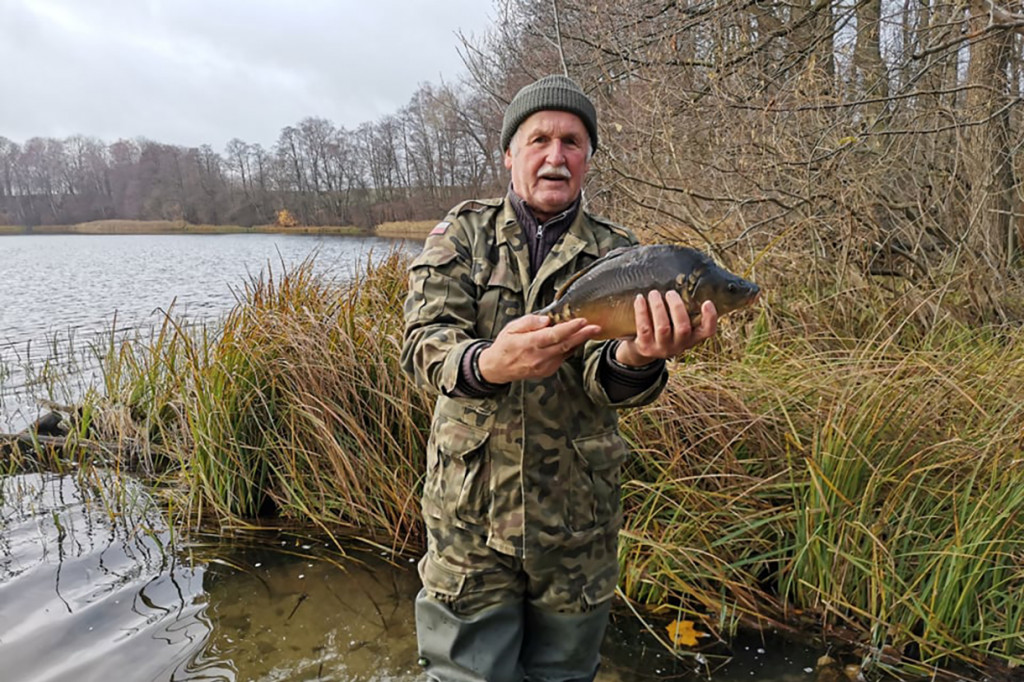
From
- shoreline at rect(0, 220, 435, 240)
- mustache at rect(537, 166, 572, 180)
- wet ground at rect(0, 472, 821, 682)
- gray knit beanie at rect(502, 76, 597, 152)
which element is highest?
shoreline at rect(0, 220, 435, 240)

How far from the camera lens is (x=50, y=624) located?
363cm

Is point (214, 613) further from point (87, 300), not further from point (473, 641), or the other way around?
point (87, 300)

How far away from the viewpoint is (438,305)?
1.88 m

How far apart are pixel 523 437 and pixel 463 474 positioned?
0.69 feet

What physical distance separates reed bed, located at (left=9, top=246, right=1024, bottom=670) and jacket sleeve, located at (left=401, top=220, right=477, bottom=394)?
1839 mm

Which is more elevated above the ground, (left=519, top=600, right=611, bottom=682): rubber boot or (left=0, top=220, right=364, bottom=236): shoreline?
(left=0, top=220, right=364, bottom=236): shoreline

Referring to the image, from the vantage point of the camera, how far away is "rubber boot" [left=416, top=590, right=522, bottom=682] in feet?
6.29

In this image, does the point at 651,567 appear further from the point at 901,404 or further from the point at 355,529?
the point at 355,529

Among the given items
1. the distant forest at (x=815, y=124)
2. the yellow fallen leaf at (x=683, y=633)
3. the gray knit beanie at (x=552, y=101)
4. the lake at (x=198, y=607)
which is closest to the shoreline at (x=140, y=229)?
the distant forest at (x=815, y=124)

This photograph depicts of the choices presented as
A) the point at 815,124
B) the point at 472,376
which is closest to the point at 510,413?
the point at 472,376

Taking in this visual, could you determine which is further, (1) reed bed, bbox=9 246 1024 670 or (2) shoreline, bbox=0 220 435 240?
(2) shoreline, bbox=0 220 435 240

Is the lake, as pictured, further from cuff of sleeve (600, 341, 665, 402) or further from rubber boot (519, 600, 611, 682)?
cuff of sleeve (600, 341, 665, 402)

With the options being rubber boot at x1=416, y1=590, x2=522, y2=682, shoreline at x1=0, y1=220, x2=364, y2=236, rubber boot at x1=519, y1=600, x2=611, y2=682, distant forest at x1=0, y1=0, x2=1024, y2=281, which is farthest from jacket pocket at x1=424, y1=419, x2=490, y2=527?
shoreline at x1=0, y1=220, x2=364, y2=236

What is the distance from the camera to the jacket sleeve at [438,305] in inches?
71.5
